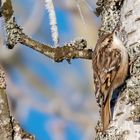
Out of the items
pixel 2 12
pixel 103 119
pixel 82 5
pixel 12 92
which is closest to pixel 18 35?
pixel 2 12

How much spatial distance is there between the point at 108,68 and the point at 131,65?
0.21 metres

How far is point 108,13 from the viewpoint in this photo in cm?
211

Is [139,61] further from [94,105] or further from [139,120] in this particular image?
[94,105]

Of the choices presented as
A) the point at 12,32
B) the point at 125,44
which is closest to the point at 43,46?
the point at 12,32

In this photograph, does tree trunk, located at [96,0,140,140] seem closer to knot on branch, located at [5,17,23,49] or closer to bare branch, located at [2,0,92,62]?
bare branch, located at [2,0,92,62]

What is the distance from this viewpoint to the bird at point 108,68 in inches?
75.6

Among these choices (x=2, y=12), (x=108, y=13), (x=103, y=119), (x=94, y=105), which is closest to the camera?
(x=103, y=119)

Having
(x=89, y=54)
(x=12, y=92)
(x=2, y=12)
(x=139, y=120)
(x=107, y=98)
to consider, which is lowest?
(x=139, y=120)

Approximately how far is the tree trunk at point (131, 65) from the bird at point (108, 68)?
0.02 metres

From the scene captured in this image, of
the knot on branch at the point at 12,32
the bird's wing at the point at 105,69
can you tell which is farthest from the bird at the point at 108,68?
the knot on branch at the point at 12,32

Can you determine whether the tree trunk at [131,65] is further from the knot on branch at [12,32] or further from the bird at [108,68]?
the knot on branch at [12,32]

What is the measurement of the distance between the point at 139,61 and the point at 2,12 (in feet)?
1.56

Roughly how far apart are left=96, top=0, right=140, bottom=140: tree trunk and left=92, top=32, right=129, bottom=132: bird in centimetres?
2

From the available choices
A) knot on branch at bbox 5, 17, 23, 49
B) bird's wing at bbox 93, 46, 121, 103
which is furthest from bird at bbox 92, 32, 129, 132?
knot on branch at bbox 5, 17, 23, 49
